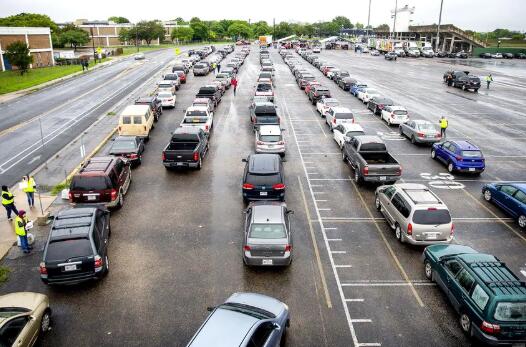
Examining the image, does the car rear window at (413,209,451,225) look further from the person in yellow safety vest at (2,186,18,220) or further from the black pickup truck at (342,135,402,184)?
the person in yellow safety vest at (2,186,18,220)

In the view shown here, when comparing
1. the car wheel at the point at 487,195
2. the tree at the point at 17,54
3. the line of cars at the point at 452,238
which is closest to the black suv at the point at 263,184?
the line of cars at the point at 452,238

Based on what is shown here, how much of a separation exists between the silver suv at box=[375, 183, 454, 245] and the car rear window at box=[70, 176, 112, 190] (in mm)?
10761

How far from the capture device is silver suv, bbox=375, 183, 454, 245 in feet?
44.9

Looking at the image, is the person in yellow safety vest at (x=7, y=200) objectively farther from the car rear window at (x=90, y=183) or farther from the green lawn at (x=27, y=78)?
the green lawn at (x=27, y=78)

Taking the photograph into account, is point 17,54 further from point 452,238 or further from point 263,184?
point 452,238

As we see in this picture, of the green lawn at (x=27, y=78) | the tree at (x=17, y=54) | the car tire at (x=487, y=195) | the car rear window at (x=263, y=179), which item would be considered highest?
the tree at (x=17, y=54)

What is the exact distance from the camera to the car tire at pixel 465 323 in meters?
9.99

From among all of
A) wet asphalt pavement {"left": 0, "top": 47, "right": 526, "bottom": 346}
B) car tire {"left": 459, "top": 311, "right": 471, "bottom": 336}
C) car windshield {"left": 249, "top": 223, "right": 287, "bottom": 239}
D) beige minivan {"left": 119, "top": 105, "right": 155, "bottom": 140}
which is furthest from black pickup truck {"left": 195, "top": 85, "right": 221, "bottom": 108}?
car tire {"left": 459, "top": 311, "right": 471, "bottom": 336}

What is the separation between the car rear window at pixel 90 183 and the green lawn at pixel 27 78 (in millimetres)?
41425

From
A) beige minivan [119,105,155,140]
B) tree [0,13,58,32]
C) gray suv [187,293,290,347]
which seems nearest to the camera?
gray suv [187,293,290,347]

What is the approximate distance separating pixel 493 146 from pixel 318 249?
17932 mm

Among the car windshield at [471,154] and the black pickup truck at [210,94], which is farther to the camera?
the black pickup truck at [210,94]

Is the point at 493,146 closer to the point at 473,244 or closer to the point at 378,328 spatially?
the point at 473,244

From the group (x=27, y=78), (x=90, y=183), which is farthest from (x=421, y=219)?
(x=27, y=78)
